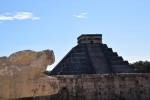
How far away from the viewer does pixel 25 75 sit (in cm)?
438

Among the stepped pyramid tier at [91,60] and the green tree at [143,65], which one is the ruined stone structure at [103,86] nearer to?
the stepped pyramid tier at [91,60]

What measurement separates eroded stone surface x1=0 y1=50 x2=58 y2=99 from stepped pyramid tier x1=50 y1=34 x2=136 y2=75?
27.9 metres

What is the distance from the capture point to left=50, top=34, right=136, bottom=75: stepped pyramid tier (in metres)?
34.8

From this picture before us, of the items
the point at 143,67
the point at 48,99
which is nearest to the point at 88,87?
the point at 48,99

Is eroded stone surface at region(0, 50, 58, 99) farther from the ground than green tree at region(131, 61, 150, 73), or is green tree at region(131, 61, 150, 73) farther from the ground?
green tree at region(131, 61, 150, 73)

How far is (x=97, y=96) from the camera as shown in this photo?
18547 millimetres

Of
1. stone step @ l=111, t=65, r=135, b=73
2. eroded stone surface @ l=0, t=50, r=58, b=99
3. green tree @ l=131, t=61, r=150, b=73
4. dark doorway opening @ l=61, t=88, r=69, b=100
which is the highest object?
green tree @ l=131, t=61, r=150, b=73

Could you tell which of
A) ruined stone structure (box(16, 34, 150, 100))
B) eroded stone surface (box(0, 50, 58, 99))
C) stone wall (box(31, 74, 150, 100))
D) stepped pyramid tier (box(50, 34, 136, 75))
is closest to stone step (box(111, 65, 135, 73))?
stepped pyramid tier (box(50, 34, 136, 75))

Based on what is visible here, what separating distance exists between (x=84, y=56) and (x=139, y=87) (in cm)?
1842

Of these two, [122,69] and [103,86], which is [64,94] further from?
[122,69]

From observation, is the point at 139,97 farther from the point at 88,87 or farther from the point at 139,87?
the point at 88,87

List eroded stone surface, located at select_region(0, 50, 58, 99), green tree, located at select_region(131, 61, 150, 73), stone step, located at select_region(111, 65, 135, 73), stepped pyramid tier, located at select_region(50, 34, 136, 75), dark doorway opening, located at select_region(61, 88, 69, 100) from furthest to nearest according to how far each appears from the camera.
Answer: green tree, located at select_region(131, 61, 150, 73), stone step, located at select_region(111, 65, 135, 73), stepped pyramid tier, located at select_region(50, 34, 136, 75), dark doorway opening, located at select_region(61, 88, 69, 100), eroded stone surface, located at select_region(0, 50, 58, 99)

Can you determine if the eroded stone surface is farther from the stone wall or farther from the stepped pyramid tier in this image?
the stepped pyramid tier

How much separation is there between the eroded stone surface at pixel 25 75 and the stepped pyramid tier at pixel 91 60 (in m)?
27.9
